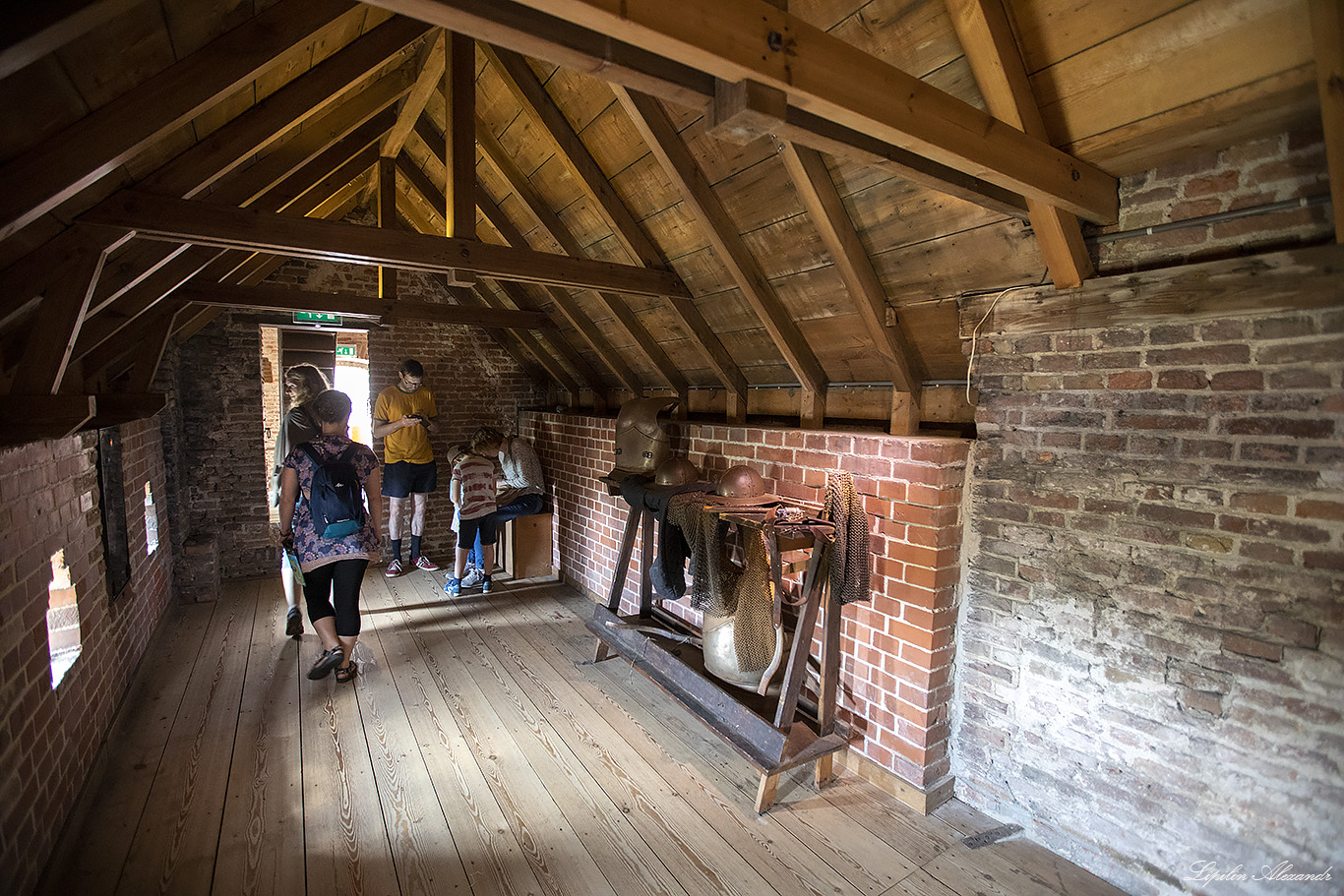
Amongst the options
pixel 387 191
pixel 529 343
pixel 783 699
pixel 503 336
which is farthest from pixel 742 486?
pixel 503 336

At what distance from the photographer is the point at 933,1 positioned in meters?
1.80

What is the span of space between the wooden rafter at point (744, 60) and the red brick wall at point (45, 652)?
2205mm

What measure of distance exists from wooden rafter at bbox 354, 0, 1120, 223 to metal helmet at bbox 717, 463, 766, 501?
161 cm

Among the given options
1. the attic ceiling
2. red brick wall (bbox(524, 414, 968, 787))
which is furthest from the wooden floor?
the attic ceiling

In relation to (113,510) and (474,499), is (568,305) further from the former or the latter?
(113,510)

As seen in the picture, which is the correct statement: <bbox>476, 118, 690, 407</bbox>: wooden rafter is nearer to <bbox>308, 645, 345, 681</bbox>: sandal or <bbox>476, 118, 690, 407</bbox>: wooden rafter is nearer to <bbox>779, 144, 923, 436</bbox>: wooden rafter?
<bbox>779, 144, 923, 436</bbox>: wooden rafter

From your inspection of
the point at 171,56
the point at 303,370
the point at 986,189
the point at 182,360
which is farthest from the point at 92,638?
the point at 986,189

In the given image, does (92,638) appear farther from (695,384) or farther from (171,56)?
(695,384)

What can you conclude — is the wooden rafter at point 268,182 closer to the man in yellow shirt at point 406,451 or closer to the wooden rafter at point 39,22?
the man in yellow shirt at point 406,451

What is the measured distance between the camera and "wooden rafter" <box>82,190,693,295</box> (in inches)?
89.4

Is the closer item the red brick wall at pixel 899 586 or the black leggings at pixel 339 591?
the red brick wall at pixel 899 586

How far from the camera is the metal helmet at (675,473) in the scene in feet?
10.8

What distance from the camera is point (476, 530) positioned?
17.4ft

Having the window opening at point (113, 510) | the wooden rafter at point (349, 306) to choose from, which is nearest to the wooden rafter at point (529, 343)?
the wooden rafter at point (349, 306)
